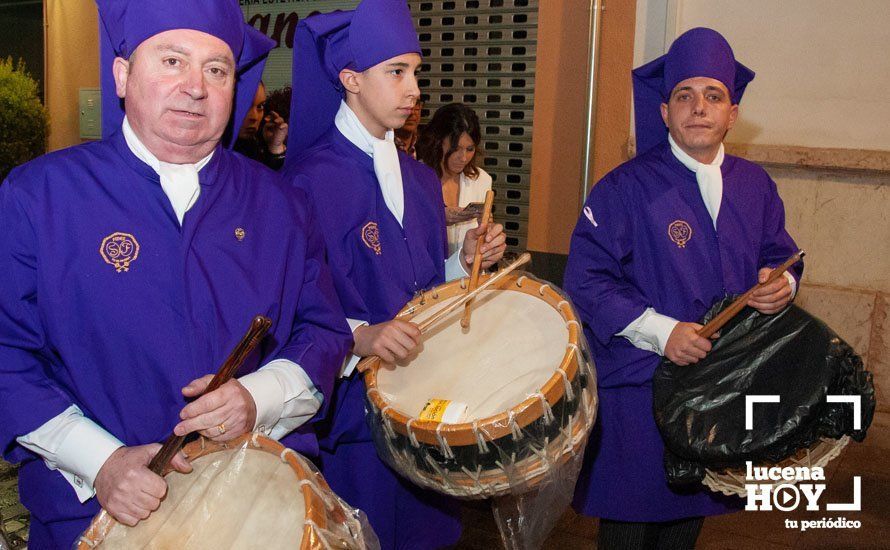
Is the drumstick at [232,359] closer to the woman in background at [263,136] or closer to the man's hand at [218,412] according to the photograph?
the man's hand at [218,412]

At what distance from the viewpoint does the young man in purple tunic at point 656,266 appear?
2.95 meters

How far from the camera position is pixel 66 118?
984 centimetres

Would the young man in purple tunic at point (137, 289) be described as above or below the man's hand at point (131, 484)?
above

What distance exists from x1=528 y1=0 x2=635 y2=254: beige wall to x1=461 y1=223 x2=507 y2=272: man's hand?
3.63 m

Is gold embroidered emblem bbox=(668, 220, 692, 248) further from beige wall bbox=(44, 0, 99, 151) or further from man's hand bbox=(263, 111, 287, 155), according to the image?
beige wall bbox=(44, 0, 99, 151)

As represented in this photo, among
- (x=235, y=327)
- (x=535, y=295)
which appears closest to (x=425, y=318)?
(x=535, y=295)

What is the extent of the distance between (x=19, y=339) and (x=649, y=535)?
7.33 ft

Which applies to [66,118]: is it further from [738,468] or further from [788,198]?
[738,468]

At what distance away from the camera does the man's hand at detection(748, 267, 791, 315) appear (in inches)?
107

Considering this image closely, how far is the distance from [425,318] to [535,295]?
31 centimetres

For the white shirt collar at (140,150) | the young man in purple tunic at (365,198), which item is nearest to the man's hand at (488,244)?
the young man in purple tunic at (365,198)

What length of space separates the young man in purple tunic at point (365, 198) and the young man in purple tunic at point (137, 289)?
21.7 inches

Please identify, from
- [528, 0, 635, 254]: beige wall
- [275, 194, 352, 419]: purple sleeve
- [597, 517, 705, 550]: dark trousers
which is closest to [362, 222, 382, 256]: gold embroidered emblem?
[275, 194, 352, 419]: purple sleeve

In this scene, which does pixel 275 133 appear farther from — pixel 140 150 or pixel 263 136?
pixel 140 150
